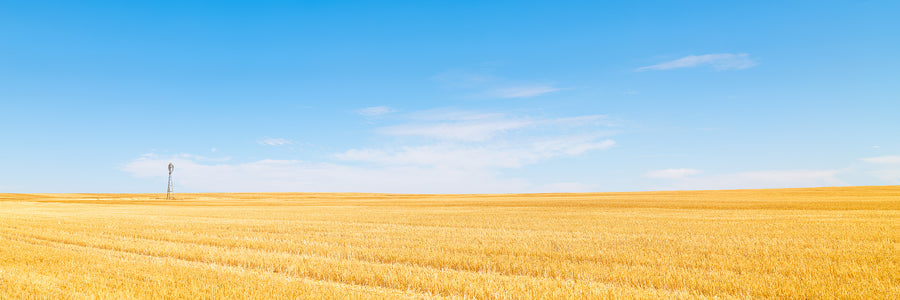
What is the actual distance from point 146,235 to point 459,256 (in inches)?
439

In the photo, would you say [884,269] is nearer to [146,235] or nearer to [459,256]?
[459,256]

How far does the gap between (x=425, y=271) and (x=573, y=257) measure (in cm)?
364

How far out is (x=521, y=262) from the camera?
36.8 ft

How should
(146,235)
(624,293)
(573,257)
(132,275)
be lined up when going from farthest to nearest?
(146,235) < (573,257) < (132,275) < (624,293)

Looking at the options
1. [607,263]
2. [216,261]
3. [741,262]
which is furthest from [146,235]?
[741,262]

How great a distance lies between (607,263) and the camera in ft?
36.7

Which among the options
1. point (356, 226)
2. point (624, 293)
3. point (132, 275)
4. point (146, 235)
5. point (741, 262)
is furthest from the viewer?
point (356, 226)

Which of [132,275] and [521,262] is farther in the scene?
[521,262]


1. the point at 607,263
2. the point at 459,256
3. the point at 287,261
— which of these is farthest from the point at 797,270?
the point at 287,261

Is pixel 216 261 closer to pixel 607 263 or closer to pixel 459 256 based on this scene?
pixel 459 256

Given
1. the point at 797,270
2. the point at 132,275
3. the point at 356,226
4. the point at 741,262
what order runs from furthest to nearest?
the point at 356,226 < the point at 741,262 < the point at 797,270 < the point at 132,275

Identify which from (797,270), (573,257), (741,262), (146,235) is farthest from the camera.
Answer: (146,235)

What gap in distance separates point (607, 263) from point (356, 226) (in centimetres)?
1199

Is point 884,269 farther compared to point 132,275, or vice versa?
point 884,269
